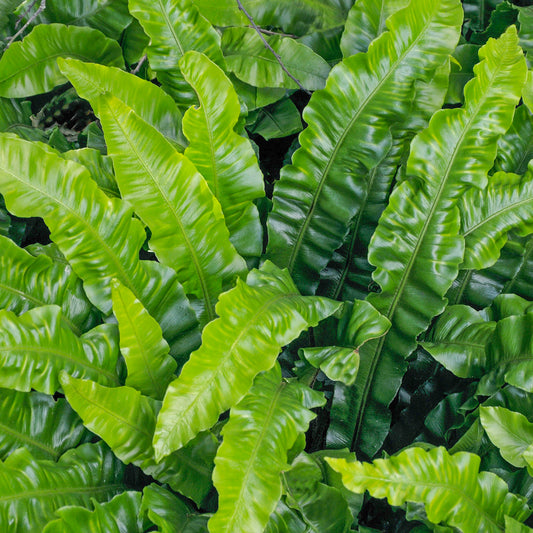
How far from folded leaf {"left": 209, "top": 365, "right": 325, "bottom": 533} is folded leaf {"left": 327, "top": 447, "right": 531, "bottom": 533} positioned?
0.12 meters

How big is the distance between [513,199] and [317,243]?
386 millimetres

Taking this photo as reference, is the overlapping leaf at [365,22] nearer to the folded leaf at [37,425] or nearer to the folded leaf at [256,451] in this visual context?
the folded leaf at [256,451]

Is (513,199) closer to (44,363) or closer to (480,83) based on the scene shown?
(480,83)

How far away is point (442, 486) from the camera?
2.79 ft

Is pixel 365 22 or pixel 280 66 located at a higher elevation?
pixel 365 22

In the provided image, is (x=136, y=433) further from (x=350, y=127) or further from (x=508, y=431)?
(x=350, y=127)

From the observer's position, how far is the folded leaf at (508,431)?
92 cm

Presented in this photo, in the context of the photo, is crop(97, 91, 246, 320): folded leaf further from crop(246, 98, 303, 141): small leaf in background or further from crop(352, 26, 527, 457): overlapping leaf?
crop(246, 98, 303, 141): small leaf in background

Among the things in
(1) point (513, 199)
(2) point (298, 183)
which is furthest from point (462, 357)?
(2) point (298, 183)

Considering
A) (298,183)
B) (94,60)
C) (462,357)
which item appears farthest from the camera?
(94,60)

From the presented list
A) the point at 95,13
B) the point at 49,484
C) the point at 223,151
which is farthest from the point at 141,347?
the point at 95,13

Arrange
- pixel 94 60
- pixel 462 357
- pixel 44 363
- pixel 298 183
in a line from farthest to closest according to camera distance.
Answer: pixel 94 60 → pixel 298 183 → pixel 462 357 → pixel 44 363

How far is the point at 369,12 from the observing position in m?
1.27

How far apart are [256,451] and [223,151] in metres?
0.56
